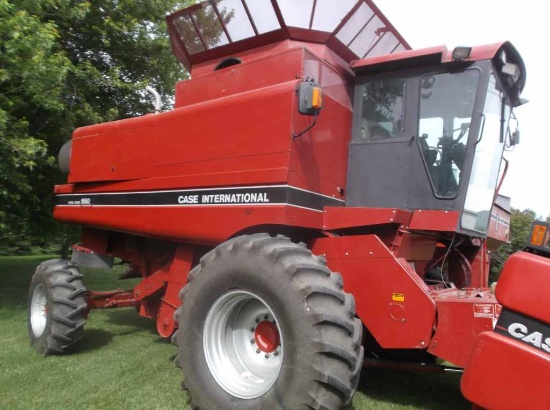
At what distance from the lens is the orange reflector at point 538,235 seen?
279cm

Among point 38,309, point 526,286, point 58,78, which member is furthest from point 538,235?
point 58,78

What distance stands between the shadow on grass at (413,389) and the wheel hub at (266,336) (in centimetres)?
99

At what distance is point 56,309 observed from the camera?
16.8 ft

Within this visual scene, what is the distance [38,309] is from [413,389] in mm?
4369

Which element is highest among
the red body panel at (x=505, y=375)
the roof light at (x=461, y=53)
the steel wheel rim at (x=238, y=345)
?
the roof light at (x=461, y=53)

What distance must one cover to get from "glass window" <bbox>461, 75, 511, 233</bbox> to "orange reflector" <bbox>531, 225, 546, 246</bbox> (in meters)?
0.93

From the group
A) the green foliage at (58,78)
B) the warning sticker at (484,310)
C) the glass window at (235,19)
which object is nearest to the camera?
the warning sticker at (484,310)

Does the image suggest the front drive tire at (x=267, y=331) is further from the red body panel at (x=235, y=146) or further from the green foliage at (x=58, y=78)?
the green foliage at (x=58, y=78)

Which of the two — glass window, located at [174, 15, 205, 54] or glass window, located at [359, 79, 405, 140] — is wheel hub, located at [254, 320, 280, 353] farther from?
glass window, located at [174, 15, 205, 54]

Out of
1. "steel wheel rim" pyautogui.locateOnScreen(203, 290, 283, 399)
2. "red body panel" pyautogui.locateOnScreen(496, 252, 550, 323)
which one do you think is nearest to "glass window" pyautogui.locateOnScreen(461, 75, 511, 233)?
"red body panel" pyautogui.locateOnScreen(496, 252, 550, 323)

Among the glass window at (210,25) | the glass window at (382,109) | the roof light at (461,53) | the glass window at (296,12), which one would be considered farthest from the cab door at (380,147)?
the glass window at (210,25)

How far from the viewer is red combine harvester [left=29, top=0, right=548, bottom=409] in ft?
10.2

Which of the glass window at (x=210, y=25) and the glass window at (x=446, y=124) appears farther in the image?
the glass window at (x=210, y=25)

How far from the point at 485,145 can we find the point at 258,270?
7.48 ft
